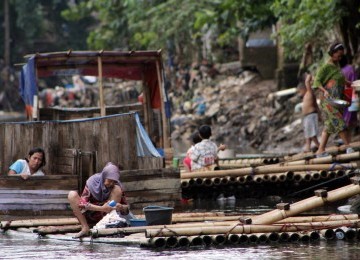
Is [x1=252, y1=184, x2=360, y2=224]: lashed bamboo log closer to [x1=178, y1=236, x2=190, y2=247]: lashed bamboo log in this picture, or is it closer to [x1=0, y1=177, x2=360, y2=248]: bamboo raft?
→ [x1=0, y1=177, x2=360, y2=248]: bamboo raft

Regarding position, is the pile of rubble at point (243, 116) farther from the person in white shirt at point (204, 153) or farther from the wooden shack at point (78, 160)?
the wooden shack at point (78, 160)

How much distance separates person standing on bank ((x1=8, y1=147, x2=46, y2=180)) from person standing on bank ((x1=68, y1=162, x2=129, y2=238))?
1.19m

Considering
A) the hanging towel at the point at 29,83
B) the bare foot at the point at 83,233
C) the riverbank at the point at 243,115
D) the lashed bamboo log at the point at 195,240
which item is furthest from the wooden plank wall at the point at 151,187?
the riverbank at the point at 243,115

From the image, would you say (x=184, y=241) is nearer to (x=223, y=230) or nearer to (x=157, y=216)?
(x=223, y=230)

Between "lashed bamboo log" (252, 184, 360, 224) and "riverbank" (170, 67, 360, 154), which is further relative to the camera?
"riverbank" (170, 67, 360, 154)

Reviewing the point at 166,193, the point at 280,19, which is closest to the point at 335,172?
the point at 166,193

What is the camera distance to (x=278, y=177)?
1633 cm

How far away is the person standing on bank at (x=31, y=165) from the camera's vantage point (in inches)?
539

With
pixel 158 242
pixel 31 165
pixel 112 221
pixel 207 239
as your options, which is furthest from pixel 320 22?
pixel 158 242

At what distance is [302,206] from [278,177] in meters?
4.21

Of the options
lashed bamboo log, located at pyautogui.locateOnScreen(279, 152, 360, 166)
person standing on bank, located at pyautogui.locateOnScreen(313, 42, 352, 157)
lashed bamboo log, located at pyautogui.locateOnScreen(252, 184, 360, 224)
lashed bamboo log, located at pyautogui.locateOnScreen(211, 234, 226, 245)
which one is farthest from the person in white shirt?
lashed bamboo log, located at pyautogui.locateOnScreen(211, 234, 226, 245)

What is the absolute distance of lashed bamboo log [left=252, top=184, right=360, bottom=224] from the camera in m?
11.9

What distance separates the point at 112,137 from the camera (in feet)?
46.1

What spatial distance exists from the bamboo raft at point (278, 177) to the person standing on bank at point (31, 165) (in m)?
3.53
